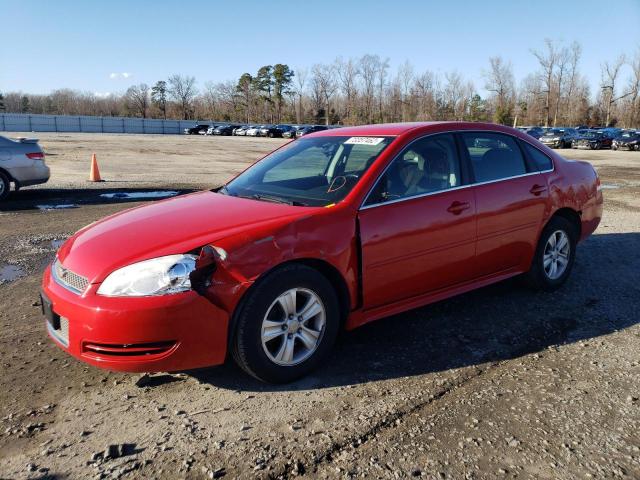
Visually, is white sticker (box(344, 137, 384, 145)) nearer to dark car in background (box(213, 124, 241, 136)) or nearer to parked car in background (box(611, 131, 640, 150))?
parked car in background (box(611, 131, 640, 150))

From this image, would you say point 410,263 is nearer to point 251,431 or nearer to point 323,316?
point 323,316

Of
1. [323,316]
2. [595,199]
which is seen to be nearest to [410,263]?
[323,316]

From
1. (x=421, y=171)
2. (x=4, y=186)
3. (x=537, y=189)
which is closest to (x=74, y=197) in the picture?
(x=4, y=186)

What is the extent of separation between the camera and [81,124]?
74500mm

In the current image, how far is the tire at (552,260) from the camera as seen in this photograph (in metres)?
5.11

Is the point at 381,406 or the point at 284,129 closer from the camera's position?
the point at 381,406

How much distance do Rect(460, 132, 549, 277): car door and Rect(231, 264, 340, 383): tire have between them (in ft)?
5.26

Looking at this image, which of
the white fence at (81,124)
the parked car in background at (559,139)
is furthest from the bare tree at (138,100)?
the parked car in background at (559,139)

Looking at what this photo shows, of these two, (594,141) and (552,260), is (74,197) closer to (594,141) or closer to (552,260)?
(552,260)

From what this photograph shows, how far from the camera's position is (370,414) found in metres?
3.12

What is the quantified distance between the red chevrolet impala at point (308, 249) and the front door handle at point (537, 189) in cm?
2

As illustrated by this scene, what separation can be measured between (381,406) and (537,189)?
280cm

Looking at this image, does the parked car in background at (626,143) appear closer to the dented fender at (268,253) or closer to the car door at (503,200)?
the car door at (503,200)

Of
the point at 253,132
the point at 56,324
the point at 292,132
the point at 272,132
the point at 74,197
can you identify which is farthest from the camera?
the point at 253,132
